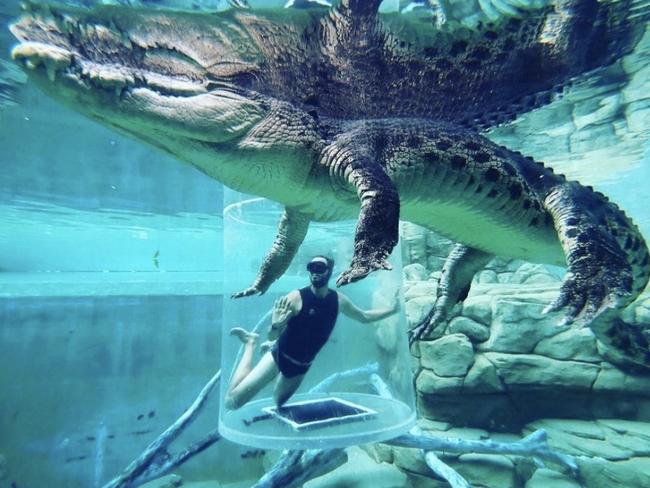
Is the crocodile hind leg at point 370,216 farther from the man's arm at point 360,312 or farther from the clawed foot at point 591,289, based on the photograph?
the man's arm at point 360,312

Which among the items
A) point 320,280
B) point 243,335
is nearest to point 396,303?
point 320,280

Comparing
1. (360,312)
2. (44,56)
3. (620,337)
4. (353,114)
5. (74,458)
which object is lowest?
(74,458)

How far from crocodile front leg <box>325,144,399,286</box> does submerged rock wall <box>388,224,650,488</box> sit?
536cm

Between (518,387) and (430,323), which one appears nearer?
(430,323)

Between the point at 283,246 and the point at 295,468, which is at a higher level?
the point at 283,246

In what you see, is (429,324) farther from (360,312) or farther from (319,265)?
(319,265)

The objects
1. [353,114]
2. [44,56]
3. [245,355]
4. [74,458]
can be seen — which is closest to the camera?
[44,56]

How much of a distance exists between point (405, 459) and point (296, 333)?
3522 millimetres

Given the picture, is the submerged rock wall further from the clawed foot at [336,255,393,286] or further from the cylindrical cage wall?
the clawed foot at [336,255,393,286]

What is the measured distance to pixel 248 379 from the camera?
4355 millimetres

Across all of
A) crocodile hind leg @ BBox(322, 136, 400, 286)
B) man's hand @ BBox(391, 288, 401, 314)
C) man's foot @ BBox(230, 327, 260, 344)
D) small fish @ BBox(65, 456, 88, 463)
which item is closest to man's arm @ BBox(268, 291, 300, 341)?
man's foot @ BBox(230, 327, 260, 344)

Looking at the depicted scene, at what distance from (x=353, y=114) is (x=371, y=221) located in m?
0.85

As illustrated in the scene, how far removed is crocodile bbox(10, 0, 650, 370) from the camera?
1787 millimetres

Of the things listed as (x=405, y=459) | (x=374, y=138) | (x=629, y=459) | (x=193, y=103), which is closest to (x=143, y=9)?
(x=193, y=103)
